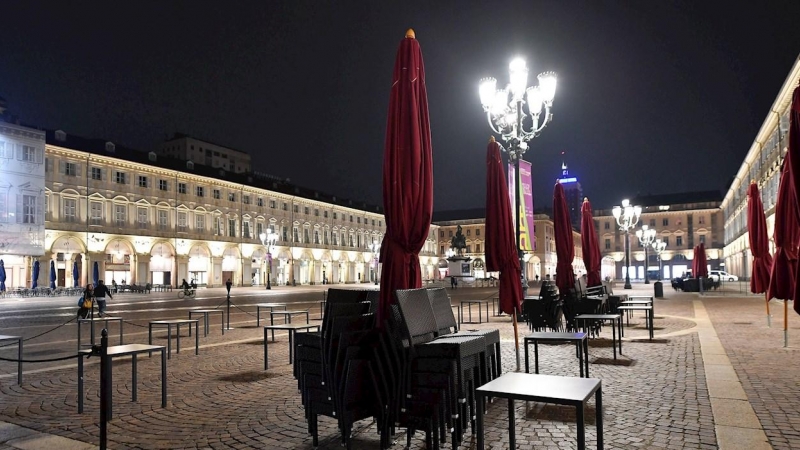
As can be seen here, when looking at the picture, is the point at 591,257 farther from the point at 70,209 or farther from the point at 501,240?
the point at 70,209

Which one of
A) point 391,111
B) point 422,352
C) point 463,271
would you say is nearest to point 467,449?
point 422,352

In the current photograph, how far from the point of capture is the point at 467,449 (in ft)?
14.9

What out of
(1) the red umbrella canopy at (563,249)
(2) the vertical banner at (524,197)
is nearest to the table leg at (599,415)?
(1) the red umbrella canopy at (563,249)

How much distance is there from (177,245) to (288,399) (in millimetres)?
54740

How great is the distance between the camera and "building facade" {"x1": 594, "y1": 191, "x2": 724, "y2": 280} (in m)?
99.4

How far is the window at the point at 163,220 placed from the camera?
56125mm

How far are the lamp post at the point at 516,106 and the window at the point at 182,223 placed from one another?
49.4 m

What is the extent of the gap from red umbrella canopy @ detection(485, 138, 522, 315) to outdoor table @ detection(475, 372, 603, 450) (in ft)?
13.9

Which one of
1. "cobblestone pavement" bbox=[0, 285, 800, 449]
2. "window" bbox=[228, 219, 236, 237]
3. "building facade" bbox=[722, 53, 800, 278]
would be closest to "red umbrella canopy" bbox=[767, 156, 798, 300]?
"cobblestone pavement" bbox=[0, 285, 800, 449]

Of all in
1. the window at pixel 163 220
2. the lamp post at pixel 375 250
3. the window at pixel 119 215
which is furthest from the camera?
the lamp post at pixel 375 250

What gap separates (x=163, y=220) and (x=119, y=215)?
496 centimetres

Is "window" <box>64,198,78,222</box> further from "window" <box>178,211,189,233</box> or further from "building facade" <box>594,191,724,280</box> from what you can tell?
"building facade" <box>594,191,724,280</box>

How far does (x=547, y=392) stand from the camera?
3.36m

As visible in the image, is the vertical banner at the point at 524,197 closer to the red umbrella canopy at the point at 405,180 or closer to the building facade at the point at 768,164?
the red umbrella canopy at the point at 405,180
